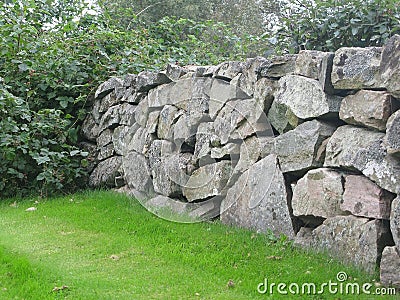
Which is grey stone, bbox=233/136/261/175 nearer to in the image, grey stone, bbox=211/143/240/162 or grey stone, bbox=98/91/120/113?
grey stone, bbox=211/143/240/162

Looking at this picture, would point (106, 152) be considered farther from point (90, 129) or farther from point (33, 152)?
point (33, 152)

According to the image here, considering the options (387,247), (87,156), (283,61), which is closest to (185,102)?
(283,61)

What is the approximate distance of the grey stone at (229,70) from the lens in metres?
4.52

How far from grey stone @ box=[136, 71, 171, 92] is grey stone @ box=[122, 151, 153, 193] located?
2.29 feet

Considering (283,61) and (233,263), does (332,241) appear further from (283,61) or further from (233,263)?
(283,61)

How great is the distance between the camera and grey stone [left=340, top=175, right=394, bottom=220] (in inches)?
126

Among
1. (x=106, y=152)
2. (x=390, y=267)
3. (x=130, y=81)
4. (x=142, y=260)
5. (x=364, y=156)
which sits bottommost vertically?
(x=142, y=260)

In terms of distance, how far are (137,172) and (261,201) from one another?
6.12ft

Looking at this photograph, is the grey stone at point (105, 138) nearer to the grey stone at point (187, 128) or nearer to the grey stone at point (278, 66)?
the grey stone at point (187, 128)

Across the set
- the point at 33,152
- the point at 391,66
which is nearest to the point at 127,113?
the point at 33,152

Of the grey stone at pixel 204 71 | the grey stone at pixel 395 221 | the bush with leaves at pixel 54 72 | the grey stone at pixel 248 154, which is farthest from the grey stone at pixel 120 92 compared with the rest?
the grey stone at pixel 395 221

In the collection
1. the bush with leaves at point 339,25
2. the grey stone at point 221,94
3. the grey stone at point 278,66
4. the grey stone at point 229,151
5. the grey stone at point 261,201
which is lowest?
the grey stone at point 261,201

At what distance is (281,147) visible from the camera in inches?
158

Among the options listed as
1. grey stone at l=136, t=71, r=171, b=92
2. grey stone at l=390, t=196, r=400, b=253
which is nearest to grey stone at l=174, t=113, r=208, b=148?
grey stone at l=136, t=71, r=171, b=92
